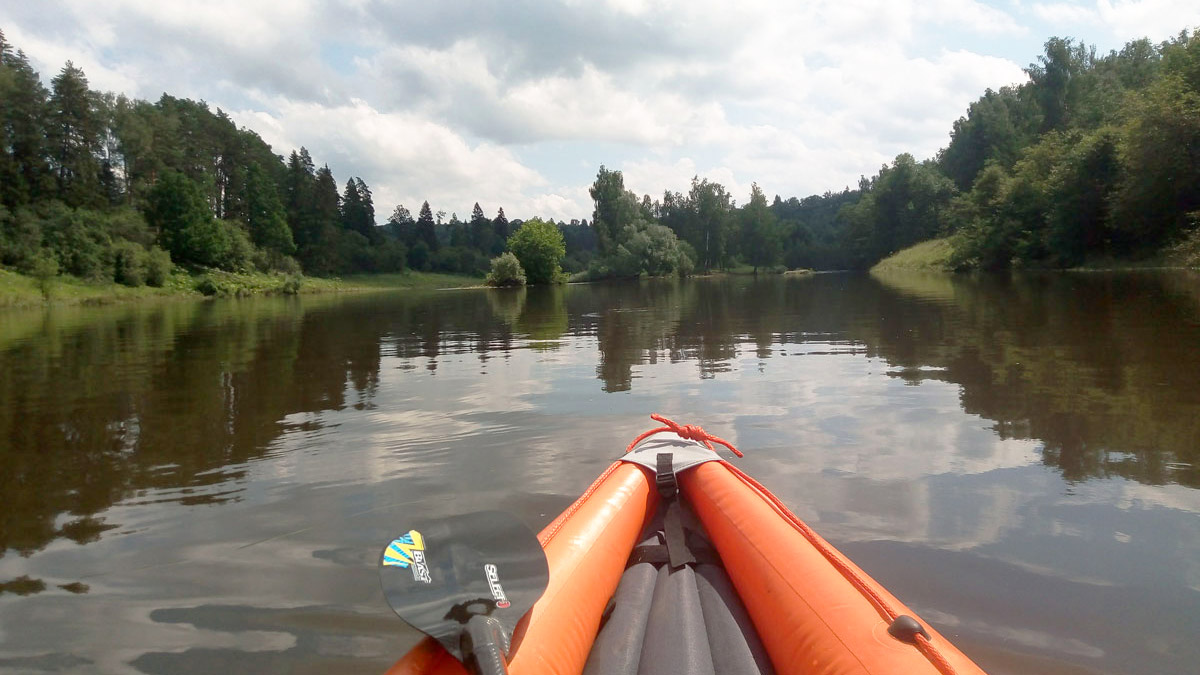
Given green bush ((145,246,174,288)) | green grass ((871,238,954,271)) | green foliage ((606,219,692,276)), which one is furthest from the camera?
green foliage ((606,219,692,276))

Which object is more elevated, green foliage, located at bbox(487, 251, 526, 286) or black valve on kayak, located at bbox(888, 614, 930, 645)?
green foliage, located at bbox(487, 251, 526, 286)

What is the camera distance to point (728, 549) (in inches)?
144

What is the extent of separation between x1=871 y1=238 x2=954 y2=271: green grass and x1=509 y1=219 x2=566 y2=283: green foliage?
36783mm

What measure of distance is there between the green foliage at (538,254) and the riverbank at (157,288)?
20.0 metres

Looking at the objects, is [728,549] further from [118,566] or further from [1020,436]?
[1020,436]

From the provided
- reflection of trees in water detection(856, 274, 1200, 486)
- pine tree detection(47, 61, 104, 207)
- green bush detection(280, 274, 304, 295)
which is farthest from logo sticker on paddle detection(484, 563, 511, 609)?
pine tree detection(47, 61, 104, 207)

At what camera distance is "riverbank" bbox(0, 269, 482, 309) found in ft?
132

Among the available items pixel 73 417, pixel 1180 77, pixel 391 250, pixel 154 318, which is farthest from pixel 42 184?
pixel 1180 77

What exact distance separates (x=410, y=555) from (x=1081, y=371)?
10.4 meters

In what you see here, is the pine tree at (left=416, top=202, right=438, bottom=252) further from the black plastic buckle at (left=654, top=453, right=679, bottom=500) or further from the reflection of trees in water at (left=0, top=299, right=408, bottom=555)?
the black plastic buckle at (left=654, top=453, right=679, bottom=500)

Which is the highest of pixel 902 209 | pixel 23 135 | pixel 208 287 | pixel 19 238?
pixel 23 135

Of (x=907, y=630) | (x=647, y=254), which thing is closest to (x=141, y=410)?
(x=907, y=630)

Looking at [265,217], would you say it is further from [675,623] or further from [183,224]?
[675,623]

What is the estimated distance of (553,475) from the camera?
6.33m
